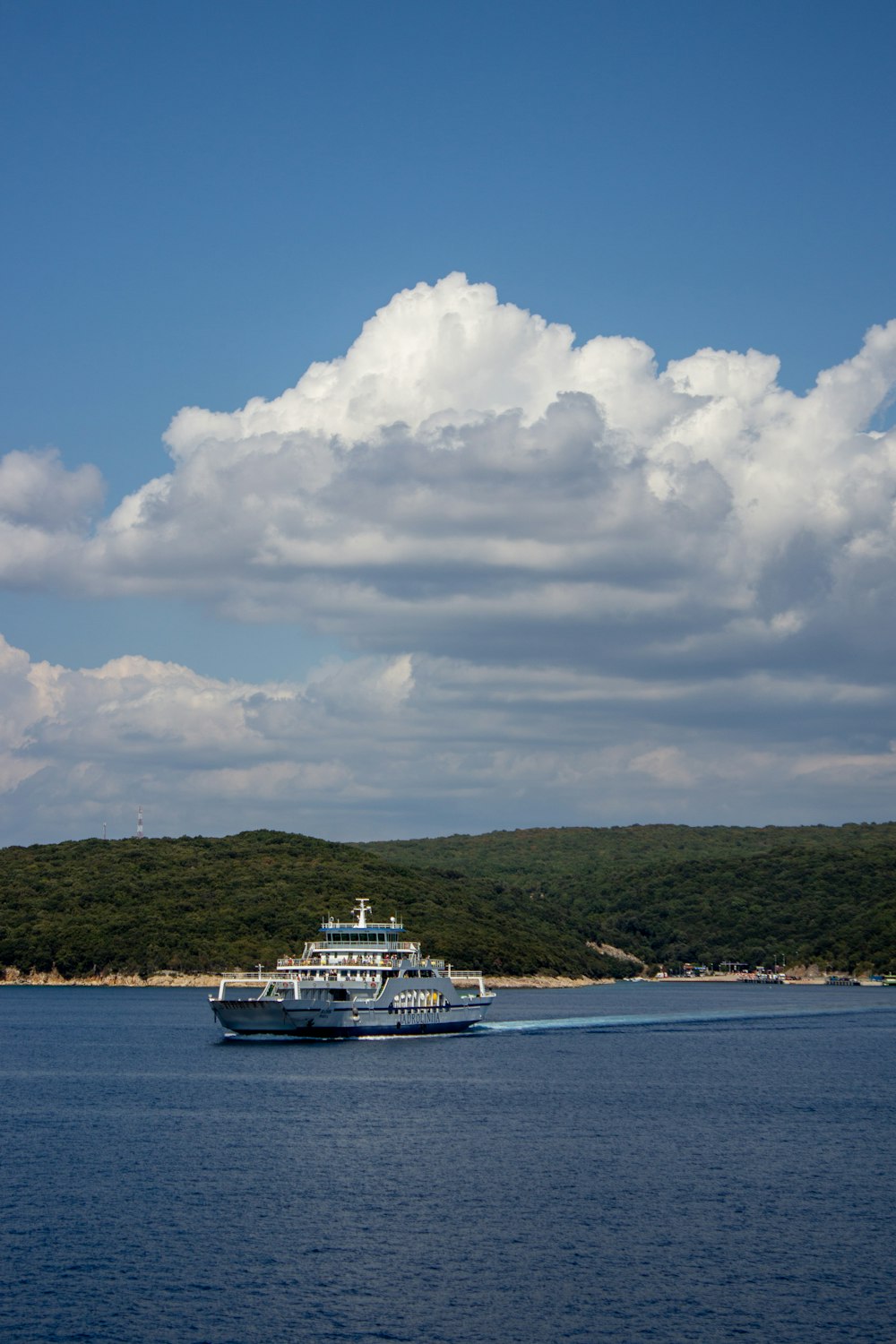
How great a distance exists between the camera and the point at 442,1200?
64.1 meters

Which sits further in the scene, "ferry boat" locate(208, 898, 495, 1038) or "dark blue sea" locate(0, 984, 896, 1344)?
"ferry boat" locate(208, 898, 495, 1038)

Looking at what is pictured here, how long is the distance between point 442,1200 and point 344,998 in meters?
69.8

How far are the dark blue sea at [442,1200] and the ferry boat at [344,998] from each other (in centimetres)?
970

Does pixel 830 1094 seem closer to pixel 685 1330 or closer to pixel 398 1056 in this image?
pixel 398 1056

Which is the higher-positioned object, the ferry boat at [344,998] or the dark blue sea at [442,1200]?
the ferry boat at [344,998]

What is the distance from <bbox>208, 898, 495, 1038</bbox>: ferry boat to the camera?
13012 cm

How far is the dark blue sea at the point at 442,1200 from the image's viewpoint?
155 feet

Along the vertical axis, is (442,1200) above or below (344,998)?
below

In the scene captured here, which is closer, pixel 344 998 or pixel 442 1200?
pixel 442 1200

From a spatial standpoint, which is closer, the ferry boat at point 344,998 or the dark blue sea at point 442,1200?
the dark blue sea at point 442,1200

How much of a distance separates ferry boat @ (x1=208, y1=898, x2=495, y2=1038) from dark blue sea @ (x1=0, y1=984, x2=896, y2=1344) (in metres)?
9.70

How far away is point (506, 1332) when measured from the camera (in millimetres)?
45656

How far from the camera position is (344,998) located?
13300cm

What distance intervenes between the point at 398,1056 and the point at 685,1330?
7768 cm
